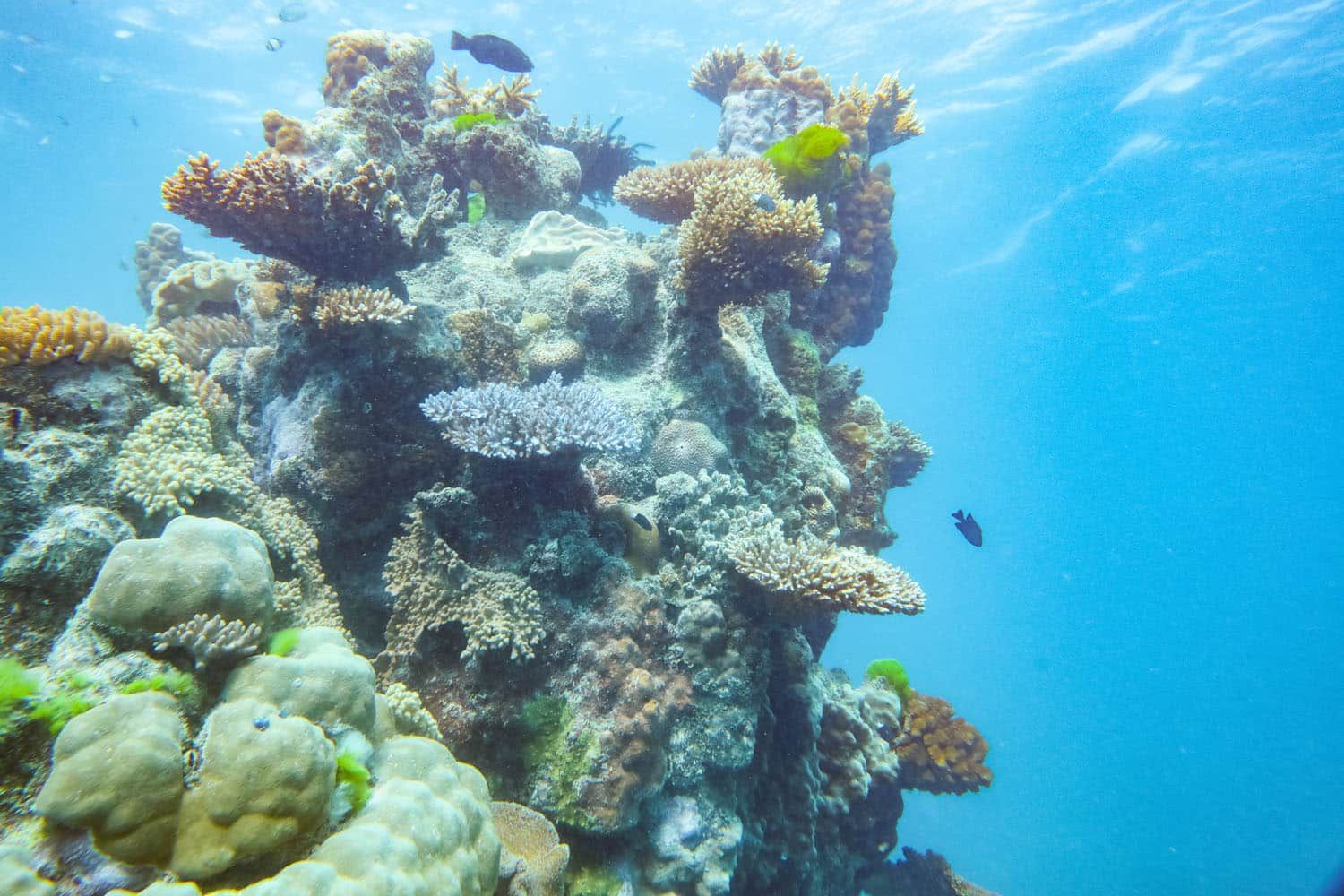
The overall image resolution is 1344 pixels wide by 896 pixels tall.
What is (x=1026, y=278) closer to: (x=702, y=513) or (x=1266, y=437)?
(x=1266, y=437)

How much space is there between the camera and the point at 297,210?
4520 millimetres

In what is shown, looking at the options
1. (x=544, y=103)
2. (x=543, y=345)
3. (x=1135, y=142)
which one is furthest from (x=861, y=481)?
(x=544, y=103)

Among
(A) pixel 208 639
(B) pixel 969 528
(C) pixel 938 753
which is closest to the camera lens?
(A) pixel 208 639

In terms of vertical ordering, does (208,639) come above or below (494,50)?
below

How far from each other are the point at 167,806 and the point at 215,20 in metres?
36.7

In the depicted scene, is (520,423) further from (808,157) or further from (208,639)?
(808,157)

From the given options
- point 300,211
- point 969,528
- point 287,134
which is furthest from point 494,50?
point 969,528

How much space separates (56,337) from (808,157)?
23.6ft

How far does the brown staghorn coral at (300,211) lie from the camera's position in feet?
14.5

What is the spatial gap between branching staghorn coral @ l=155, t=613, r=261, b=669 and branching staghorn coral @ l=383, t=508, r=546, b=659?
1.33 meters

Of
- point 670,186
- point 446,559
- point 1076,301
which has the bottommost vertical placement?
point 446,559

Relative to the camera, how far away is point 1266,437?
2500 inches

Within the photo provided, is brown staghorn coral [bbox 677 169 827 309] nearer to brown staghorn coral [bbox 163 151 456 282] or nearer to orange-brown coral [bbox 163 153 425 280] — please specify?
brown staghorn coral [bbox 163 151 456 282]

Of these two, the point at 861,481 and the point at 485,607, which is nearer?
the point at 485,607
